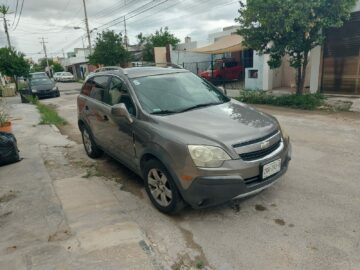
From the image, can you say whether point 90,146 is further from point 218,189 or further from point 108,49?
point 108,49

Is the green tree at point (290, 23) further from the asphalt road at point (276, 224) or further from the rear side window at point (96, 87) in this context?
the rear side window at point (96, 87)

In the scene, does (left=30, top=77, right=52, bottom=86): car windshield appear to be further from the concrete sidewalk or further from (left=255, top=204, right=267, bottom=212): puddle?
(left=255, top=204, right=267, bottom=212): puddle

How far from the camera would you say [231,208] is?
135 inches

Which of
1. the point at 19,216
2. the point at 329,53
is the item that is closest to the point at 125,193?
the point at 19,216

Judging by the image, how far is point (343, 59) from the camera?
35.3 feet

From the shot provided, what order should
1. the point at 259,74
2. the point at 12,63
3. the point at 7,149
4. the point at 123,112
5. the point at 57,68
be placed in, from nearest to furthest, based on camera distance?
the point at 123,112, the point at 7,149, the point at 259,74, the point at 12,63, the point at 57,68

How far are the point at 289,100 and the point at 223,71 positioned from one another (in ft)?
32.2

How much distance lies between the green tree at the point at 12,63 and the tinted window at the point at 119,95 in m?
21.4

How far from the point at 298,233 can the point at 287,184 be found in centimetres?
113

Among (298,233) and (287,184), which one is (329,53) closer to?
(287,184)

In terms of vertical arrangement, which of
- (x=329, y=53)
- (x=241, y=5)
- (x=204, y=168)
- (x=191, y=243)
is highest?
(x=241, y=5)

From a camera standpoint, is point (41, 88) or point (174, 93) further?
point (41, 88)

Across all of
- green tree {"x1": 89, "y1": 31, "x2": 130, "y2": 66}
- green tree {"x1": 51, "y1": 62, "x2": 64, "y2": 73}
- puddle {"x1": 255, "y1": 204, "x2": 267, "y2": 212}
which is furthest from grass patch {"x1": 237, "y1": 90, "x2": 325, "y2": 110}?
green tree {"x1": 51, "y1": 62, "x2": 64, "y2": 73}

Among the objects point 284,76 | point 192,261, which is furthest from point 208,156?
point 284,76
